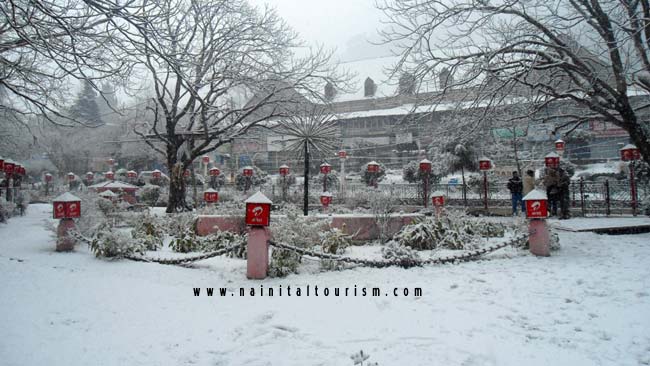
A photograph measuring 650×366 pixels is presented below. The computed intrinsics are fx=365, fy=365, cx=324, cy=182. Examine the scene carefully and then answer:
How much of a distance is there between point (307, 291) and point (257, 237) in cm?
125

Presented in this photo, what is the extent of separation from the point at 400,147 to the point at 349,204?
22.5 m

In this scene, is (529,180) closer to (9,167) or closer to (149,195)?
(149,195)

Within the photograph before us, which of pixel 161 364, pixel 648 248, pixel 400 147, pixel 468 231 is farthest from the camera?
pixel 400 147

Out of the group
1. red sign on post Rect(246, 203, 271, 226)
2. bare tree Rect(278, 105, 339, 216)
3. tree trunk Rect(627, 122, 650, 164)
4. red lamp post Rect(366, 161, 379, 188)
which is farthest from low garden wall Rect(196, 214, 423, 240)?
red lamp post Rect(366, 161, 379, 188)

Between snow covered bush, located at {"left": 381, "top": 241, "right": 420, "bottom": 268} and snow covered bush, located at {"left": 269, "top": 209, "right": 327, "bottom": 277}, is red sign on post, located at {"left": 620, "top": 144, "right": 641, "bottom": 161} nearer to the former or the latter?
snow covered bush, located at {"left": 381, "top": 241, "right": 420, "bottom": 268}

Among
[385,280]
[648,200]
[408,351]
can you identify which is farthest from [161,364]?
[648,200]

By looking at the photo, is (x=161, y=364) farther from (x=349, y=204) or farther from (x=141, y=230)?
(x=349, y=204)

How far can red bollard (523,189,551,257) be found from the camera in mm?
6641

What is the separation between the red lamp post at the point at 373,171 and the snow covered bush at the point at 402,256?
14087mm

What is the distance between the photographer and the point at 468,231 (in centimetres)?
820

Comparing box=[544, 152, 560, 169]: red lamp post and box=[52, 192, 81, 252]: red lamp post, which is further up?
box=[544, 152, 560, 169]: red lamp post

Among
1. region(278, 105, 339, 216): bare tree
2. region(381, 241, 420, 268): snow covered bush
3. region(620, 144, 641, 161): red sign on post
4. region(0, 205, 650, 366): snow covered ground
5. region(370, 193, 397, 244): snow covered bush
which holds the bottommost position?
region(0, 205, 650, 366): snow covered ground

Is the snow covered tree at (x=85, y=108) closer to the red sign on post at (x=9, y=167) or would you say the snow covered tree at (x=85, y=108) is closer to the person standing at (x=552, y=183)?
the red sign on post at (x=9, y=167)

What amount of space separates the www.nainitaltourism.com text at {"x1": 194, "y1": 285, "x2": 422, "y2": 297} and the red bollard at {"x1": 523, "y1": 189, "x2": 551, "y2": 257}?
3.22m
